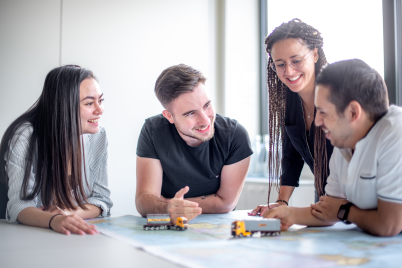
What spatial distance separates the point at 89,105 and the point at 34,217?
1.83ft

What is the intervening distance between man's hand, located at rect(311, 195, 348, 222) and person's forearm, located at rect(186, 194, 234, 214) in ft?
1.72

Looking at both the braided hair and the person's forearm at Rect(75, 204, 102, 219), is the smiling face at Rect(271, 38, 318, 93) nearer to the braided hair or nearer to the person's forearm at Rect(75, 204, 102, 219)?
the braided hair

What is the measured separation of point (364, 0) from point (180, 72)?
1.87 meters

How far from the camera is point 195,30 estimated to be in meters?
3.63

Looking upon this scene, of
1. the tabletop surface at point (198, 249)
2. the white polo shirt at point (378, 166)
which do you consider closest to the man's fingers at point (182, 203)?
the tabletop surface at point (198, 249)

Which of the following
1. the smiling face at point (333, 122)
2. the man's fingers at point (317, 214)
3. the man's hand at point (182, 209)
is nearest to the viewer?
the smiling face at point (333, 122)

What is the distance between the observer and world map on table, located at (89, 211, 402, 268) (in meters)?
0.83

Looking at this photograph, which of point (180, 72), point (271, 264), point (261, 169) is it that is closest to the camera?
point (271, 264)

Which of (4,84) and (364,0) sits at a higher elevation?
(364,0)

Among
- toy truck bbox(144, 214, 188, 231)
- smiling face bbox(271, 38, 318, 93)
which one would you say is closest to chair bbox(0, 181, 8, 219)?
toy truck bbox(144, 214, 188, 231)

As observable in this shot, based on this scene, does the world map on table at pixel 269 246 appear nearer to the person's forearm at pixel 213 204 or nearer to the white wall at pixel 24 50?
the person's forearm at pixel 213 204

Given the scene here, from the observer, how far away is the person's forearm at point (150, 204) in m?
1.54

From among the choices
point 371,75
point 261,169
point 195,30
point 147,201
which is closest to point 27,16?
point 195,30

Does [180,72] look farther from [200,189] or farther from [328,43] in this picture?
[328,43]
